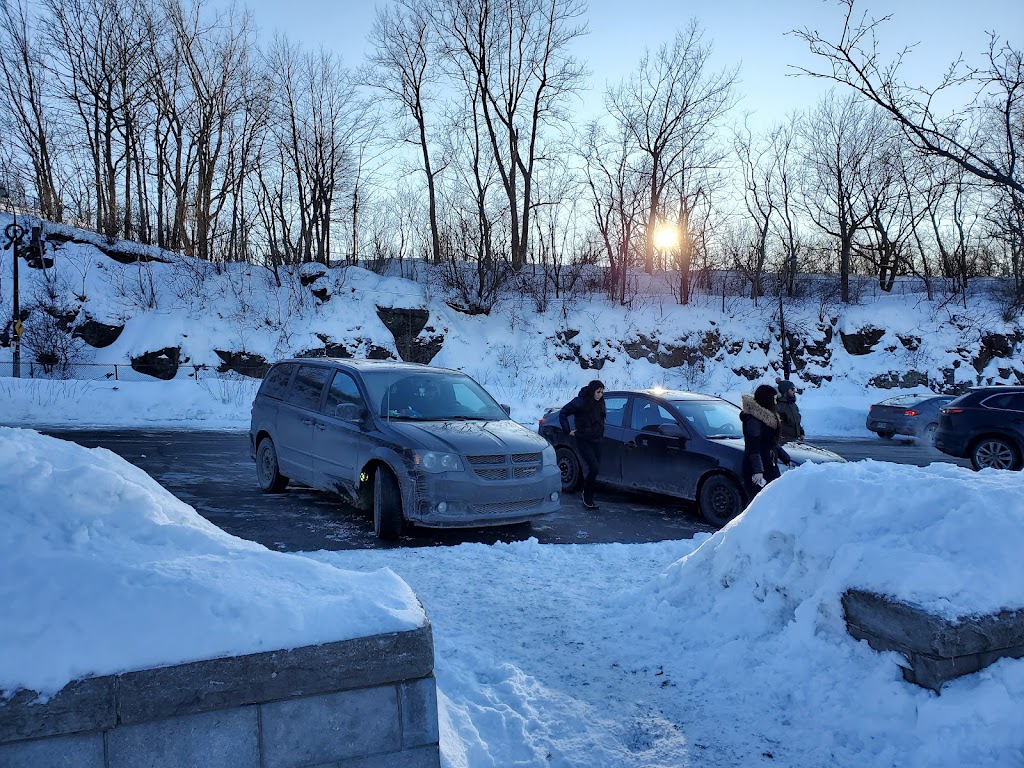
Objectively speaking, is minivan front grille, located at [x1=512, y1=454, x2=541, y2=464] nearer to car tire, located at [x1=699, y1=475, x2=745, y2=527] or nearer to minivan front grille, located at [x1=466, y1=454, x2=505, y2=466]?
minivan front grille, located at [x1=466, y1=454, x2=505, y2=466]

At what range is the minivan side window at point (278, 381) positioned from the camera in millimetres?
9305

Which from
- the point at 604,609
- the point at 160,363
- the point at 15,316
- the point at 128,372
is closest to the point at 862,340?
the point at 160,363

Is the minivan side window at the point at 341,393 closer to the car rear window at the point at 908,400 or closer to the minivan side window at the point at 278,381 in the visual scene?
the minivan side window at the point at 278,381

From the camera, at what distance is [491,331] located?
32875 mm

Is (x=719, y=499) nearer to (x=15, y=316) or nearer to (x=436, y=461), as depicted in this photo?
(x=436, y=461)

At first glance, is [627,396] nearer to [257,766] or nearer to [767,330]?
[257,766]

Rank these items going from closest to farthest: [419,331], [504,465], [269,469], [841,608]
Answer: [841,608] < [504,465] < [269,469] < [419,331]

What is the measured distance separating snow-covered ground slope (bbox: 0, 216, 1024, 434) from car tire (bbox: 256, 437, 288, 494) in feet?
51.0

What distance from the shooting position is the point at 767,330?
116 ft

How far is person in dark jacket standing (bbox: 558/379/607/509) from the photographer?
30.2 feet

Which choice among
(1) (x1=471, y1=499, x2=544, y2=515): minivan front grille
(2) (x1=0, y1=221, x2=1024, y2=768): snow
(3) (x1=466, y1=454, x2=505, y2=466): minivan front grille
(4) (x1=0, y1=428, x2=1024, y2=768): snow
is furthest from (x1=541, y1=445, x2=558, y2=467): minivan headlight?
(4) (x1=0, y1=428, x2=1024, y2=768): snow

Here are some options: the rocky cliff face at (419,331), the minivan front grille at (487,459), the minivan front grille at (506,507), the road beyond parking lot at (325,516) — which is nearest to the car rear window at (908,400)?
the rocky cliff face at (419,331)

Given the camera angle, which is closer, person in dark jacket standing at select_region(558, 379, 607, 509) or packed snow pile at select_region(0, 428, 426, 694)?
packed snow pile at select_region(0, 428, 426, 694)

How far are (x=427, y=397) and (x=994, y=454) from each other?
10.8m
